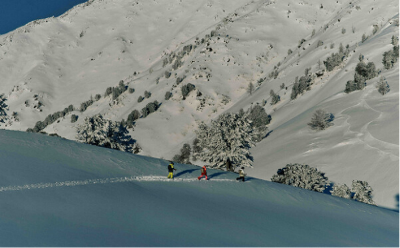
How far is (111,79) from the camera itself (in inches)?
6270

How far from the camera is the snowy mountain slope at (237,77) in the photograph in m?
51.5

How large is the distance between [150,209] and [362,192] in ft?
88.4

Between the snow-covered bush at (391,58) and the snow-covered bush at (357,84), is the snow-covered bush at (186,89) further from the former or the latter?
the snow-covered bush at (391,58)

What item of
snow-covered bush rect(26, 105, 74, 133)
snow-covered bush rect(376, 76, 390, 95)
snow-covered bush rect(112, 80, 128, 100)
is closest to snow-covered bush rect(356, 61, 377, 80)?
snow-covered bush rect(376, 76, 390, 95)

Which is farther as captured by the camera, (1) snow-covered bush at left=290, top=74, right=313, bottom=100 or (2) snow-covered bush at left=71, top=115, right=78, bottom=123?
(2) snow-covered bush at left=71, top=115, right=78, bottom=123

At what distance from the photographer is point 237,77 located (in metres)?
128

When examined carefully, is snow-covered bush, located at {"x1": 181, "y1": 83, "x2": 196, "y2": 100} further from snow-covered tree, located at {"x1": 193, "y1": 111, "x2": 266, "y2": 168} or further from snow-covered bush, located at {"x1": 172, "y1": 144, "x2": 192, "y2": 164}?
snow-covered tree, located at {"x1": 193, "y1": 111, "x2": 266, "y2": 168}

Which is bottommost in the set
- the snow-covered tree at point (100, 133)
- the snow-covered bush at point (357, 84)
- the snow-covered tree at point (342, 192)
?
the snow-covered tree at point (342, 192)

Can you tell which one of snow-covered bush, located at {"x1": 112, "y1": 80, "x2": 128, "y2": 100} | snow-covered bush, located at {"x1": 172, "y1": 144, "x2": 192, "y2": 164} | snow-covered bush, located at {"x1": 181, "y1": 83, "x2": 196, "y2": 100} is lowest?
snow-covered bush, located at {"x1": 172, "y1": 144, "x2": 192, "y2": 164}

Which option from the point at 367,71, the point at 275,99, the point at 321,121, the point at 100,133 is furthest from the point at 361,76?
the point at 100,133

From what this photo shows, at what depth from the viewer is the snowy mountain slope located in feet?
169

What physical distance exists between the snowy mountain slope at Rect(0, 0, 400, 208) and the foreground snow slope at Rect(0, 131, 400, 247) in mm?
17637

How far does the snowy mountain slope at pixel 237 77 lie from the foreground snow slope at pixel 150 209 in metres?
17.6

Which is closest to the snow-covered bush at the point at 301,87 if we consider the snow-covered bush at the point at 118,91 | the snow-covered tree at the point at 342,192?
the snow-covered tree at the point at 342,192
